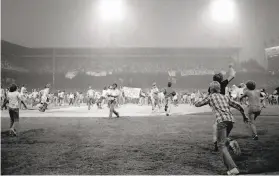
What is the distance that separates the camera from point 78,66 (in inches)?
1582

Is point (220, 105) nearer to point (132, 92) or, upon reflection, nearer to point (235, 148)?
point (235, 148)

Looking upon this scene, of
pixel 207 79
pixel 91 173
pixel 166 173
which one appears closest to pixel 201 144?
pixel 166 173

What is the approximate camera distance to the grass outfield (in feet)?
16.6

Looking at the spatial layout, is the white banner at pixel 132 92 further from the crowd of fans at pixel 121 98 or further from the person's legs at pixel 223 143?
the person's legs at pixel 223 143

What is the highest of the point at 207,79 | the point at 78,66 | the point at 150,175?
the point at 78,66

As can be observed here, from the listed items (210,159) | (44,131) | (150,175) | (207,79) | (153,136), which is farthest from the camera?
(207,79)

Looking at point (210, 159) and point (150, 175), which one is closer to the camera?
point (150, 175)

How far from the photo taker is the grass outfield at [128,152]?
199 inches

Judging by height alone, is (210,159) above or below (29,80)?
below

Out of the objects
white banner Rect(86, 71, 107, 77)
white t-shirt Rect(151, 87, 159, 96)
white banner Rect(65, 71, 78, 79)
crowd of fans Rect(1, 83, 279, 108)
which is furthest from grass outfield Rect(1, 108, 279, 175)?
white banner Rect(86, 71, 107, 77)

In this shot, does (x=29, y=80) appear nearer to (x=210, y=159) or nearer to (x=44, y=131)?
(x=44, y=131)

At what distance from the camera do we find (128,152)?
20.5 feet

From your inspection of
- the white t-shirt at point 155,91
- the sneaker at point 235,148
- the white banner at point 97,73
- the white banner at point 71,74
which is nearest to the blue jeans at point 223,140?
the sneaker at point 235,148

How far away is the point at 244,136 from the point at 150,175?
459cm
